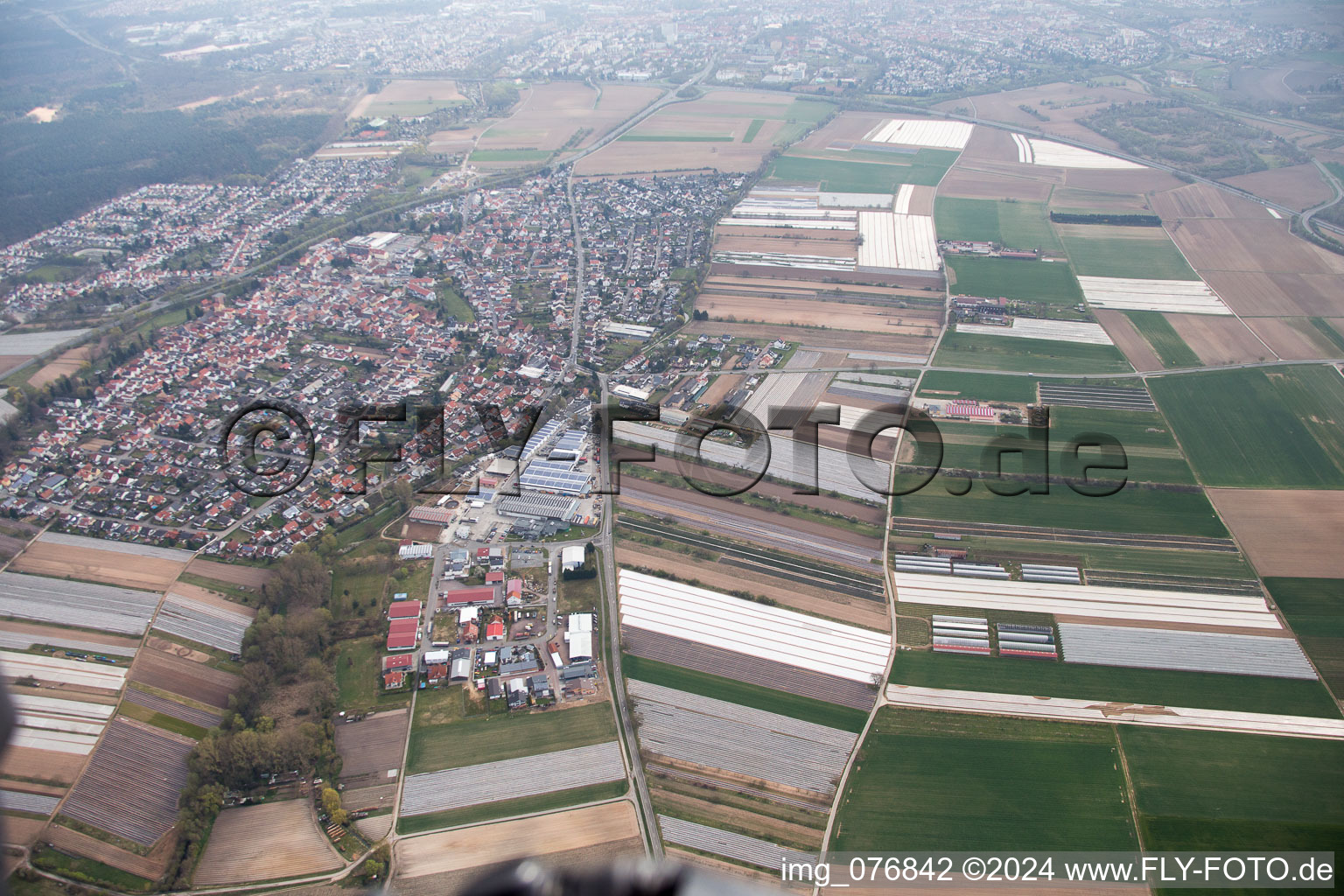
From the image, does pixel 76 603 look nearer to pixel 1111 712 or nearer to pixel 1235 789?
pixel 1111 712

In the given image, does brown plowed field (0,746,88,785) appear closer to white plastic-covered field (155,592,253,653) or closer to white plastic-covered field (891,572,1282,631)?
white plastic-covered field (155,592,253,653)

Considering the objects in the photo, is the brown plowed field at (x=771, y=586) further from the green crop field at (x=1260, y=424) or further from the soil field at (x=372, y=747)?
the green crop field at (x=1260, y=424)

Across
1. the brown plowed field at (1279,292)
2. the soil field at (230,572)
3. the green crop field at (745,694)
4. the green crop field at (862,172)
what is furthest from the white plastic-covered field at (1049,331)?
the soil field at (230,572)

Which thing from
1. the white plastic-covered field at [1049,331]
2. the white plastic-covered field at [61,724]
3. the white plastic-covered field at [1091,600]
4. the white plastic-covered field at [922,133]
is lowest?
the white plastic-covered field at [61,724]

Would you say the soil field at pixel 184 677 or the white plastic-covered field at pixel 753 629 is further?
the white plastic-covered field at pixel 753 629

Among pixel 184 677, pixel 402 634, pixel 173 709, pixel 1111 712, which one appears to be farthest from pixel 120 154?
pixel 1111 712

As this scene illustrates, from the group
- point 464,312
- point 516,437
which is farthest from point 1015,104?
point 516,437
